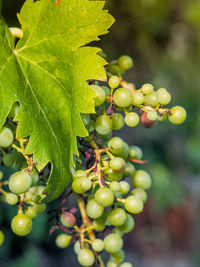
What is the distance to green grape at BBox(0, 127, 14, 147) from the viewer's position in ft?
1.65

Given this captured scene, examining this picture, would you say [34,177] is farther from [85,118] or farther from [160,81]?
[160,81]

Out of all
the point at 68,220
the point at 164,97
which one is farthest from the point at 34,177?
the point at 164,97

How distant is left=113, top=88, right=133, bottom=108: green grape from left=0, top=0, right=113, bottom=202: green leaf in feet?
0.14

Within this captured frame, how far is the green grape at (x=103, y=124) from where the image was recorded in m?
0.56

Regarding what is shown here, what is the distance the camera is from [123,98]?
0.55 meters

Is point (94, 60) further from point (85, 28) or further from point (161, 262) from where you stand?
point (161, 262)

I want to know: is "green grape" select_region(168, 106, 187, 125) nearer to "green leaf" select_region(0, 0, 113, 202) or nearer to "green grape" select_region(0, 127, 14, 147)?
"green leaf" select_region(0, 0, 113, 202)

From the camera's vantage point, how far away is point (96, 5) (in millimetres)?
515

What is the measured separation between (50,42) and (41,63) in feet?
0.12

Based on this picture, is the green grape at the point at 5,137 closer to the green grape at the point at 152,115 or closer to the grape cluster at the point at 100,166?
the grape cluster at the point at 100,166

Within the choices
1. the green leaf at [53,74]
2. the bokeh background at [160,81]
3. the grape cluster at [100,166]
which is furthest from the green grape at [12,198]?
the bokeh background at [160,81]

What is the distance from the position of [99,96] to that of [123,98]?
1.6 inches

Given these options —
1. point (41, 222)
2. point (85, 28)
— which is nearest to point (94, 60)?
point (85, 28)

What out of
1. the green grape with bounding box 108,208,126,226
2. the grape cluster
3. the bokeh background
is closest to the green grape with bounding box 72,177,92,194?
the grape cluster
